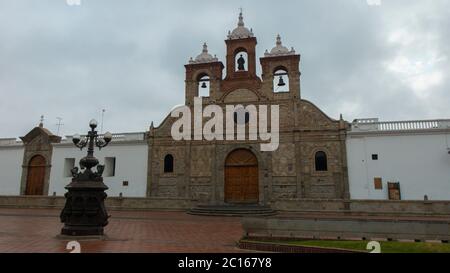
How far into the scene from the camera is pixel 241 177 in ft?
80.5

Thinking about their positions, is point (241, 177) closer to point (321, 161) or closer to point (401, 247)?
point (321, 161)

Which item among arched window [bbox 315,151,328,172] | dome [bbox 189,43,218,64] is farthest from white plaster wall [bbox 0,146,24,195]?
arched window [bbox 315,151,328,172]

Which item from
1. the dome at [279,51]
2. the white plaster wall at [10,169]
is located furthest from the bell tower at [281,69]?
the white plaster wall at [10,169]

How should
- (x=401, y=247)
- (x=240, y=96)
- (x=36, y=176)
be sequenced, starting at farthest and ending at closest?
1. (x=36, y=176)
2. (x=240, y=96)
3. (x=401, y=247)

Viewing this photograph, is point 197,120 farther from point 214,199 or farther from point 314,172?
point 314,172

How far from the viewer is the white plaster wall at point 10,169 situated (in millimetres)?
29156

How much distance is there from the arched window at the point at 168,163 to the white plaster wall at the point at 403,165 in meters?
13.7

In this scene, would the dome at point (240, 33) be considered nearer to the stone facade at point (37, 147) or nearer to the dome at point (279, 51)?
the dome at point (279, 51)

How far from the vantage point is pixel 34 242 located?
887 centimetres

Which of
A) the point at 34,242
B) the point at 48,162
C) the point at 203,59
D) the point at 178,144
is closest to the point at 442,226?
the point at 34,242

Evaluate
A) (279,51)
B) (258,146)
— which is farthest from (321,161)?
(279,51)

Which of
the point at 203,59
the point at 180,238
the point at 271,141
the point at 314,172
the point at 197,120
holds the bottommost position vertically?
the point at 180,238

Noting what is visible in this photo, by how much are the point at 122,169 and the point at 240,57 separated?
1355 centimetres
